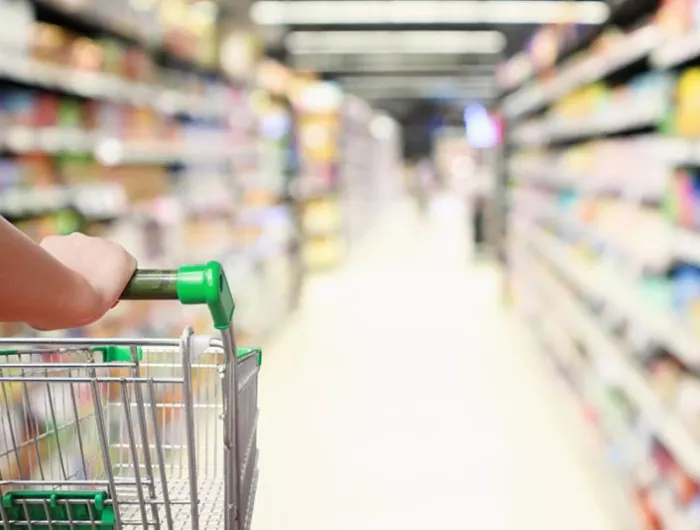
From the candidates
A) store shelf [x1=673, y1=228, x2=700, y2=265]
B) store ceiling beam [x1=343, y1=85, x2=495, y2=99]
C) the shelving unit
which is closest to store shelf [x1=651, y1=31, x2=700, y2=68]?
the shelving unit

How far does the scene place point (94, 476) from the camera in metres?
1.52

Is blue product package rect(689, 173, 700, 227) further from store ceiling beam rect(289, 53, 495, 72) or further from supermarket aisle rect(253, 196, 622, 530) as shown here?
store ceiling beam rect(289, 53, 495, 72)

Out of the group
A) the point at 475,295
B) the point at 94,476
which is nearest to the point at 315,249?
the point at 475,295

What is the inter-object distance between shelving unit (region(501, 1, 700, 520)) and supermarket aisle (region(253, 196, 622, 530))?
1.02 feet

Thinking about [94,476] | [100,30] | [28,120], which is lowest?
[94,476]

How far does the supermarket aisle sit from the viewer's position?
136 inches

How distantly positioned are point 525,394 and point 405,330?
6.91ft

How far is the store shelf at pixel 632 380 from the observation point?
103 inches

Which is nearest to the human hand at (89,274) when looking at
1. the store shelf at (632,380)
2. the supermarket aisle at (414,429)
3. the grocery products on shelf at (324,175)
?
the supermarket aisle at (414,429)

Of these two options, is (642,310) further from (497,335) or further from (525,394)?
(497,335)

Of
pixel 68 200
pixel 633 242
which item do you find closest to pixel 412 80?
pixel 633 242

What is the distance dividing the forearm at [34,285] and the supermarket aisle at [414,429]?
5.96 feet

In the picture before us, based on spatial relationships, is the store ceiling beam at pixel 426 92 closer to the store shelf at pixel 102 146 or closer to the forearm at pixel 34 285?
the store shelf at pixel 102 146

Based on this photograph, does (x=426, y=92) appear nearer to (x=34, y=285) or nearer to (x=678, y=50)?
(x=678, y=50)
